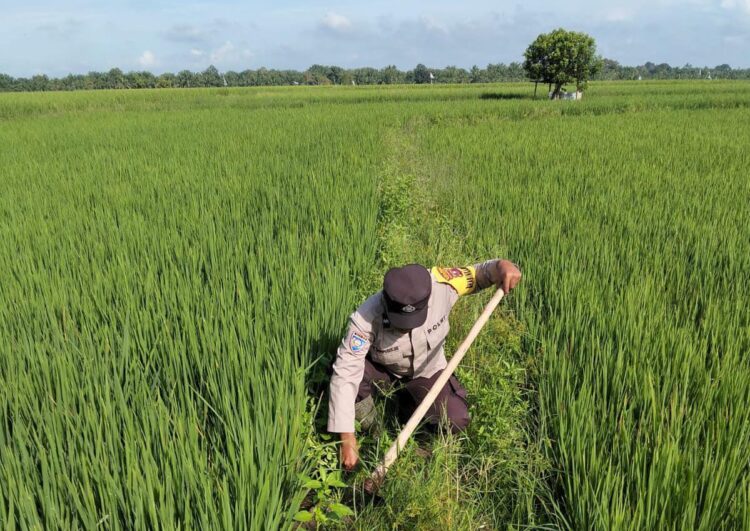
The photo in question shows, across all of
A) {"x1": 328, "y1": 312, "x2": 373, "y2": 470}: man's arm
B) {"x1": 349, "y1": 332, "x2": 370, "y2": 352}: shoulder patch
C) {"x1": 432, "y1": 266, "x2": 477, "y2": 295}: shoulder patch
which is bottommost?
{"x1": 328, "y1": 312, "x2": 373, "y2": 470}: man's arm

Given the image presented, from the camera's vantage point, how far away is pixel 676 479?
48.8 inches

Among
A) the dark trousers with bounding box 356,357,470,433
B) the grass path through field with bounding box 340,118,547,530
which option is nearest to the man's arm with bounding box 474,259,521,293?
the grass path through field with bounding box 340,118,547,530

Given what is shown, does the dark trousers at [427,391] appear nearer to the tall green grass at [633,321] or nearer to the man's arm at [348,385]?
the man's arm at [348,385]

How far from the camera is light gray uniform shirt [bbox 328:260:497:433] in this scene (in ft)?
5.39

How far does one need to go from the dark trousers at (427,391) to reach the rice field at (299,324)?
6.7 inches

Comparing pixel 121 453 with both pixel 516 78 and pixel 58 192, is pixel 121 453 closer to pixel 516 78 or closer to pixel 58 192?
pixel 58 192

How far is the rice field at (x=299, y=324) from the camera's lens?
121 cm

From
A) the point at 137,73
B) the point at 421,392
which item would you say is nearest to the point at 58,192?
the point at 421,392

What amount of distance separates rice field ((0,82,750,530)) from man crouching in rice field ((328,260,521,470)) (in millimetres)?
166

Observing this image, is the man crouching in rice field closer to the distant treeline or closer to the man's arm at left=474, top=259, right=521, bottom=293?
the man's arm at left=474, top=259, right=521, bottom=293

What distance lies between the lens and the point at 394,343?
1.84 m

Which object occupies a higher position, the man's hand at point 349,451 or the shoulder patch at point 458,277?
the shoulder patch at point 458,277

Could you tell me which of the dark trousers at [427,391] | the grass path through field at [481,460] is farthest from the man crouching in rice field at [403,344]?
the grass path through field at [481,460]

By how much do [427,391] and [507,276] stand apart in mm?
555
